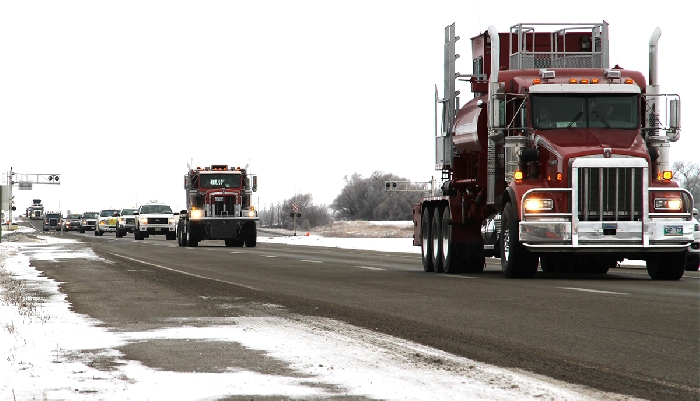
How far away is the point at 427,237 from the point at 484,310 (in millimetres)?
9989

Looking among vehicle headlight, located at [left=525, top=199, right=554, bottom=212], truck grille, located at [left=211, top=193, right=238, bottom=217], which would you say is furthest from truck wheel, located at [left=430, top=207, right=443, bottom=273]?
truck grille, located at [left=211, top=193, right=238, bottom=217]

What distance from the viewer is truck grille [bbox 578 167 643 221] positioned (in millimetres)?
17000

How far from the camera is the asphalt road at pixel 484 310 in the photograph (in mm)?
7734

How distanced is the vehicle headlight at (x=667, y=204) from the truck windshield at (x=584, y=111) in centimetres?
149

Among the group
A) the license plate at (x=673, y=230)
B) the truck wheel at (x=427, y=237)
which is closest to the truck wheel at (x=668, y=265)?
the license plate at (x=673, y=230)

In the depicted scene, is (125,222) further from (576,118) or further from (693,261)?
(576,118)

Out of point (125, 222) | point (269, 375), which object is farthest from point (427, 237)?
point (125, 222)

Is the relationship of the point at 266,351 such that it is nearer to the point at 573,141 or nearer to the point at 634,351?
the point at 634,351

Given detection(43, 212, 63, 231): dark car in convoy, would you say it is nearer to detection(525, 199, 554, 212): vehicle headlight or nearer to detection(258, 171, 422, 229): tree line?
detection(258, 171, 422, 229): tree line

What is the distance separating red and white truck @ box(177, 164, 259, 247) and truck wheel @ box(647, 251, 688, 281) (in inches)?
1119

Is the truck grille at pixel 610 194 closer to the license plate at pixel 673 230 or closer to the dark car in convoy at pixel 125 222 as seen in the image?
the license plate at pixel 673 230

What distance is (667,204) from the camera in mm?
17141

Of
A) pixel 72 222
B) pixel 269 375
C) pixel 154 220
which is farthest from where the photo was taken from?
pixel 72 222

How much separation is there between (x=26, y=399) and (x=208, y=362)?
179 centimetres
